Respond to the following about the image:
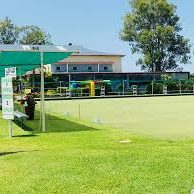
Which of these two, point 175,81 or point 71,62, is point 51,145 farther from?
point 71,62

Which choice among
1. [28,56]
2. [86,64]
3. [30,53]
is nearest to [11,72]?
[30,53]

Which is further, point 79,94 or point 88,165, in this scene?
point 79,94

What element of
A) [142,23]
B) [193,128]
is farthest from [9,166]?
[142,23]

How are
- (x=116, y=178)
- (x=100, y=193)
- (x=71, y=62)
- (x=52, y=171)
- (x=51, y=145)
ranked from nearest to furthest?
1. (x=100, y=193)
2. (x=116, y=178)
3. (x=52, y=171)
4. (x=51, y=145)
5. (x=71, y=62)

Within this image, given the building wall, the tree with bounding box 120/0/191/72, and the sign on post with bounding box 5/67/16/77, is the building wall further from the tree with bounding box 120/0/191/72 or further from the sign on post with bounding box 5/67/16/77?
the sign on post with bounding box 5/67/16/77

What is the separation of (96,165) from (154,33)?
58.2m

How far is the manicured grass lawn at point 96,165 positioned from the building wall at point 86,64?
46.0 meters

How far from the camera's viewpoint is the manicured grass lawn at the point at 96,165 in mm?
6562

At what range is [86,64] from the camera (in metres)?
58.6

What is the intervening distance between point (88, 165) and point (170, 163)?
46.7 inches

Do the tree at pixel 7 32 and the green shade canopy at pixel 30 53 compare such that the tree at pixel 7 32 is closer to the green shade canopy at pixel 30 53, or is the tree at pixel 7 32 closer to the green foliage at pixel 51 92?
the green foliage at pixel 51 92

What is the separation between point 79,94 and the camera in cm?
4553

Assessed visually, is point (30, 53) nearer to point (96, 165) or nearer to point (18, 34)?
point (96, 165)

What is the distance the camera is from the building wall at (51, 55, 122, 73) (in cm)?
5753
